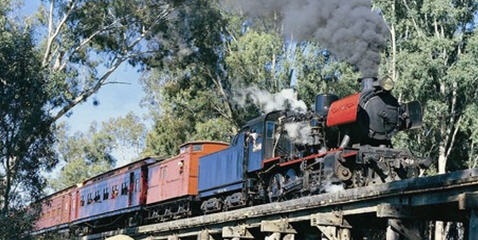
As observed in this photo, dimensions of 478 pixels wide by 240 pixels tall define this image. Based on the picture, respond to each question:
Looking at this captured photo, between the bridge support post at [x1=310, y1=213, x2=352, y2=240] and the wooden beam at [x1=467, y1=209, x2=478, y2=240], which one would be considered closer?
the wooden beam at [x1=467, y1=209, x2=478, y2=240]

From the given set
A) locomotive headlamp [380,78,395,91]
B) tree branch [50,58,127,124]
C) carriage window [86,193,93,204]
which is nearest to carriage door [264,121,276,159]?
locomotive headlamp [380,78,395,91]

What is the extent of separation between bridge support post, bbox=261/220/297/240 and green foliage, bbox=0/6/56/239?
12042 mm

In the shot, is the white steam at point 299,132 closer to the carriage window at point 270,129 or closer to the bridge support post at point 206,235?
the carriage window at point 270,129

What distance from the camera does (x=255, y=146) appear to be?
20391 mm

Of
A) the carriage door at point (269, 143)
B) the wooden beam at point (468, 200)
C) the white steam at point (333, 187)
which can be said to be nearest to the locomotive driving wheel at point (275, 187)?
the carriage door at point (269, 143)

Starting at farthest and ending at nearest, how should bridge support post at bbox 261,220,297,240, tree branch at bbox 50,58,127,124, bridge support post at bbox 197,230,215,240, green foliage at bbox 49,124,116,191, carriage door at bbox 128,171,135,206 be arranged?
green foliage at bbox 49,124,116,191
tree branch at bbox 50,58,127,124
carriage door at bbox 128,171,135,206
bridge support post at bbox 197,230,215,240
bridge support post at bbox 261,220,297,240

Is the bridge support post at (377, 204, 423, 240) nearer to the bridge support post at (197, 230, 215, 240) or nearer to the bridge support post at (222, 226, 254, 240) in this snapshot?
the bridge support post at (222, 226, 254, 240)

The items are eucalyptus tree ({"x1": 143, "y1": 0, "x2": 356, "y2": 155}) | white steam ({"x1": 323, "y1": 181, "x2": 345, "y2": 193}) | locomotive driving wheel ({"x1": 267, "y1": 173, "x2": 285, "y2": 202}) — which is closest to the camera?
white steam ({"x1": 323, "y1": 181, "x2": 345, "y2": 193})

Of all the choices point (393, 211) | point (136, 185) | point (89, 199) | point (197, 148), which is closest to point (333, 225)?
point (393, 211)

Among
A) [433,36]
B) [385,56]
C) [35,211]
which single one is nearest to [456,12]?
[433,36]

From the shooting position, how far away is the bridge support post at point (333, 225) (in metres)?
14.6

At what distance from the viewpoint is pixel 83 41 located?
32.6 m

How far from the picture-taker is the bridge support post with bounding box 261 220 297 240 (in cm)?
1648

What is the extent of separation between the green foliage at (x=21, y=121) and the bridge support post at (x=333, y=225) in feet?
46.5
